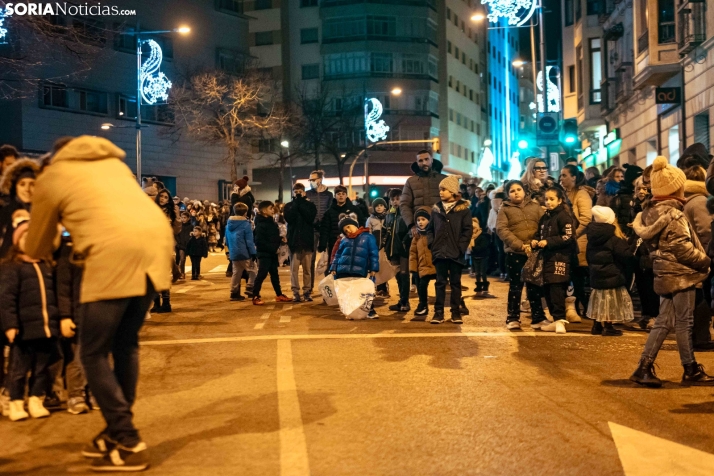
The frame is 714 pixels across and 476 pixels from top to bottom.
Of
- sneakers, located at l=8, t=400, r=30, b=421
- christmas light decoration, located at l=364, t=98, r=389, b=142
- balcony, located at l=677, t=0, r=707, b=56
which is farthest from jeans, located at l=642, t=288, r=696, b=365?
christmas light decoration, located at l=364, t=98, r=389, b=142

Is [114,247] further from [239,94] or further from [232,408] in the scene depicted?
[239,94]

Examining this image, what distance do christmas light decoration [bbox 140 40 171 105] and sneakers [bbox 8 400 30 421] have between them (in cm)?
4229

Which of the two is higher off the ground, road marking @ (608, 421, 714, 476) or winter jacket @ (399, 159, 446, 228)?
winter jacket @ (399, 159, 446, 228)

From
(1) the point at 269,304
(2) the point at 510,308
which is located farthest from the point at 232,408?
(1) the point at 269,304

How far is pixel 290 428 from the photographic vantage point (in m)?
6.16

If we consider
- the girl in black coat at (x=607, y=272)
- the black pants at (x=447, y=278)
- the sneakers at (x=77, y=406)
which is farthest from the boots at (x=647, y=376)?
the black pants at (x=447, y=278)

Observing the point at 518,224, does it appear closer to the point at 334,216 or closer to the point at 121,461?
the point at 334,216

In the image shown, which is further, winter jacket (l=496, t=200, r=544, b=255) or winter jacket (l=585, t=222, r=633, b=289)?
winter jacket (l=496, t=200, r=544, b=255)

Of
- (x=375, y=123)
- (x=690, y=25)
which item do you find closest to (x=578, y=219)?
(x=690, y=25)

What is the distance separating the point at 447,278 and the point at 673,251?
468 centimetres

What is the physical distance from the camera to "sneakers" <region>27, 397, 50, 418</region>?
670cm

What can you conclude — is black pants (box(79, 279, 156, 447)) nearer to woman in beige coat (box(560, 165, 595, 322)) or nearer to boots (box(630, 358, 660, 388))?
boots (box(630, 358, 660, 388))

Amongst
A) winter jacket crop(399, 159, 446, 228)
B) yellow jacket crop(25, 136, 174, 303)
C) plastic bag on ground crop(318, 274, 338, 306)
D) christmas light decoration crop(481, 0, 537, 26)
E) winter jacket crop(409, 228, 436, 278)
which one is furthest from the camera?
christmas light decoration crop(481, 0, 537, 26)

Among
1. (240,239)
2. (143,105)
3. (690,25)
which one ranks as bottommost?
(240,239)
